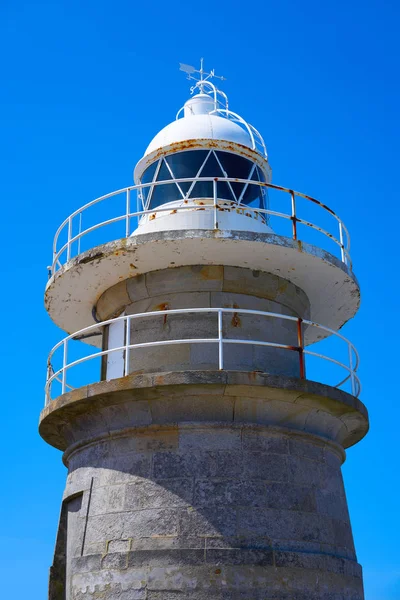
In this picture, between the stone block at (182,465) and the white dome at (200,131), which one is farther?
the white dome at (200,131)

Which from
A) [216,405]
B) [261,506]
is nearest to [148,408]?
[216,405]

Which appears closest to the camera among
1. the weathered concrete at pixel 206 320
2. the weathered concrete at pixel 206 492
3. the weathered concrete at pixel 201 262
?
the weathered concrete at pixel 206 492

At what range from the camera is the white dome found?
14.9 metres

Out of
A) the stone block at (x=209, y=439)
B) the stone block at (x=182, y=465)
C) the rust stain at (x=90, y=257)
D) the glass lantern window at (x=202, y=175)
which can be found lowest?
the stone block at (x=182, y=465)

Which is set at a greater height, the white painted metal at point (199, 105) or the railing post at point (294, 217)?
the white painted metal at point (199, 105)

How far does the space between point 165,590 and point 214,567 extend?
2.28 ft

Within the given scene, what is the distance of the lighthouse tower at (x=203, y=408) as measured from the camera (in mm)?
11438

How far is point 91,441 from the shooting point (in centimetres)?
1283

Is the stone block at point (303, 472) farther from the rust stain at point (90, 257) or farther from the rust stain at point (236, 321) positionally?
the rust stain at point (90, 257)

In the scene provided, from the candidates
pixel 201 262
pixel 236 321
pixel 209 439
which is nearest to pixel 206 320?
pixel 236 321

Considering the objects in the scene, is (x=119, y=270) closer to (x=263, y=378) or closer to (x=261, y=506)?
(x=263, y=378)

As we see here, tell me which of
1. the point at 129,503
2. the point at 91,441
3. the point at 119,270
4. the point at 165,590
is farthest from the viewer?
the point at 119,270

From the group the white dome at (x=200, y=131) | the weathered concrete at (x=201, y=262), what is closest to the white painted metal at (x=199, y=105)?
the white dome at (x=200, y=131)

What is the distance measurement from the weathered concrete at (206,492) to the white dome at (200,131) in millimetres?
4912
